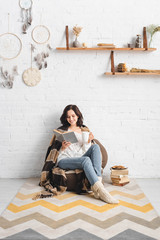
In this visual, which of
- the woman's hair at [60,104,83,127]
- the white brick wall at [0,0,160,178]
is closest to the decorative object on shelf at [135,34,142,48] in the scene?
the white brick wall at [0,0,160,178]

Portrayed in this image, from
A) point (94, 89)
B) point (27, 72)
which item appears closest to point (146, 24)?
point (94, 89)

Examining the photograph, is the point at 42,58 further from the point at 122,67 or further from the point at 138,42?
the point at 138,42

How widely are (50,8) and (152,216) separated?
2772 millimetres

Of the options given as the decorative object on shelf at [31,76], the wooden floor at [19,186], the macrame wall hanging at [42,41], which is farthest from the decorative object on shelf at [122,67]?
the wooden floor at [19,186]

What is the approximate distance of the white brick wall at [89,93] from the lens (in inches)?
145

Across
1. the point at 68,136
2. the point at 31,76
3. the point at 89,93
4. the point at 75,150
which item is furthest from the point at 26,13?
the point at 75,150

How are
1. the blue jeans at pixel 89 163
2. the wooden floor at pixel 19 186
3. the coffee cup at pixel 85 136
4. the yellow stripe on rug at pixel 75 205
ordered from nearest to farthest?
the yellow stripe on rug at pixel 75 205, the wooden floor at pixel 19 186, the blue jeans at pixel 89 163, the coffee cup at pixel 85 136

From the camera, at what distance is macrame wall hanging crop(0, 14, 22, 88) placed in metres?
3.69

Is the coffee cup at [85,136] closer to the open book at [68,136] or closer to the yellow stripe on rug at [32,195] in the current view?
the open book at [68,136]

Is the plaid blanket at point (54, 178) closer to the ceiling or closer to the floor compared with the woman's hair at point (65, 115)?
closer to the floor

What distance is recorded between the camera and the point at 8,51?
3719 mm

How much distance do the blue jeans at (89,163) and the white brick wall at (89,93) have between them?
0.64 meters

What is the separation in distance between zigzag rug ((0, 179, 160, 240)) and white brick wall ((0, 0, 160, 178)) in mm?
843

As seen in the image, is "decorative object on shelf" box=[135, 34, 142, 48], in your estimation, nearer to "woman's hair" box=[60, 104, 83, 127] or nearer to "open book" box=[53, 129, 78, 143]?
"woman's hair" box=[60, 104, 83, 127]
